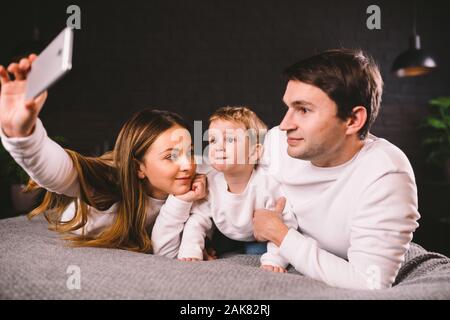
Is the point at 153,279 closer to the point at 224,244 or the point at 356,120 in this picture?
the point at 224,244

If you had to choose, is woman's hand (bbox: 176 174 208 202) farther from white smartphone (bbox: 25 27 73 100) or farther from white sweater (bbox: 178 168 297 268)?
white smartphone (bbox: 25 27 73 100)

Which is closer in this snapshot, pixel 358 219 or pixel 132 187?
pixel 358 219

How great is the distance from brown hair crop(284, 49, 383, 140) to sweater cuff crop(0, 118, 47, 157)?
79cm

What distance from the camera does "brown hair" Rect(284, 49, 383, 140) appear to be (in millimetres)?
1324

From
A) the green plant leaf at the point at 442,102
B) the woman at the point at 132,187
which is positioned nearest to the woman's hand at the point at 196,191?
the woman at the point at 132,187

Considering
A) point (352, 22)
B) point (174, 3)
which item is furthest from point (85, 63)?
point (352, 22)

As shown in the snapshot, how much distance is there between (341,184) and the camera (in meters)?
1.28

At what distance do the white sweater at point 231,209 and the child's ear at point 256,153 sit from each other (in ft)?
0.13

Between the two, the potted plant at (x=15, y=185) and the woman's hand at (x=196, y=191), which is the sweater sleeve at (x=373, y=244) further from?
the potted plant at (x=15, y=185)

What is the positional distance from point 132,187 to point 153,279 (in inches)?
21.5

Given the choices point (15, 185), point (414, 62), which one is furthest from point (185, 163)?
point (414, 62)

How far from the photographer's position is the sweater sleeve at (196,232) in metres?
1.39

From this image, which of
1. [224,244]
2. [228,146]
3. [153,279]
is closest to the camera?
[153,279]

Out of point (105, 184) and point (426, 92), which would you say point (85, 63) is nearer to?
point (105, 184)
